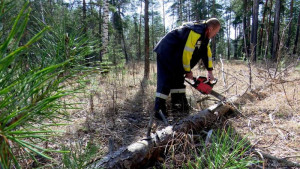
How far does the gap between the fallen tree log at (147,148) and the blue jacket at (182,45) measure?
1165 millimetres

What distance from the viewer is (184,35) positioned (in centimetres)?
368

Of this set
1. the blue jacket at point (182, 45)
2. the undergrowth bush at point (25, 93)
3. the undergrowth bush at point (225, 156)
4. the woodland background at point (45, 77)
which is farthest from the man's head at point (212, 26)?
the undergrowth bush at point (25, 93)

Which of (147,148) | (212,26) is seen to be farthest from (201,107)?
(147,148)

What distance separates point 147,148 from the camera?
2084 millimetres

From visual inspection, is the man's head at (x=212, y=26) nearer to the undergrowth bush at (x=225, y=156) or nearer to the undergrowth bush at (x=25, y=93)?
the undergrowth bush at (x=225, y=156)

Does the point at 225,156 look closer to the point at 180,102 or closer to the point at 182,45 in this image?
the point at 182,45

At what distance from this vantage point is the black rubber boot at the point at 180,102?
13.5 feet

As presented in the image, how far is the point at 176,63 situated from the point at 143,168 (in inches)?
91.7

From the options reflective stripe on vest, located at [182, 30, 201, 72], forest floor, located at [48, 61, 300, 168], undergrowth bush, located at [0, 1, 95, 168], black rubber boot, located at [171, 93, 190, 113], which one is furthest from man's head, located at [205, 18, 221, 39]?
undergrowth bush, located at [0, 1, 95, 168]

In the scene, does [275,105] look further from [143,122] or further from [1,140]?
[1,140]

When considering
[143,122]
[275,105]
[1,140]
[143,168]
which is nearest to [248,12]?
[275,105]

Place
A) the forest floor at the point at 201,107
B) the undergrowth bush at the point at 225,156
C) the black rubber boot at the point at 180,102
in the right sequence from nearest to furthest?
the undergrowth bush at the point at 225,156 → the forest floor at the point at 201,107 → the black rubber boot at the point at 180,102

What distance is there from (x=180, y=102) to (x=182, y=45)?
129cm

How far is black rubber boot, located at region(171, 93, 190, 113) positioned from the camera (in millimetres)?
4113
